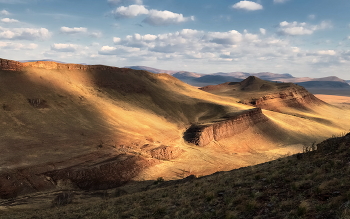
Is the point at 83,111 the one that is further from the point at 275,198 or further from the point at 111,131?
the point at 275,198

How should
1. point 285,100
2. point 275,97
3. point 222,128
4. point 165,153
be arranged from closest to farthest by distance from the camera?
point 165,153 < point 222,128 < point 275,97 < point 285,100

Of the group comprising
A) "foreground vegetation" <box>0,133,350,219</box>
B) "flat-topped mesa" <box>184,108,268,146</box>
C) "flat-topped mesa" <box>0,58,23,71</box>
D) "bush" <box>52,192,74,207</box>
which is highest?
"flat-topped mesa" <box>0,58,23,71</box>

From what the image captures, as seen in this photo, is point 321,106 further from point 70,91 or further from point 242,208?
point 242,208

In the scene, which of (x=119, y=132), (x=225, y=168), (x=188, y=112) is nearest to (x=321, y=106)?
(x=188, y=112)

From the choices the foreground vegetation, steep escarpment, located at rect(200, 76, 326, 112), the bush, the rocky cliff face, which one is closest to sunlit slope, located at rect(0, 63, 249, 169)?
the bush

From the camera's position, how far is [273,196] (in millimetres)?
10148

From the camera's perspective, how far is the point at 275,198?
9898 mm

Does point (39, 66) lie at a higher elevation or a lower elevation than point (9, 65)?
higher

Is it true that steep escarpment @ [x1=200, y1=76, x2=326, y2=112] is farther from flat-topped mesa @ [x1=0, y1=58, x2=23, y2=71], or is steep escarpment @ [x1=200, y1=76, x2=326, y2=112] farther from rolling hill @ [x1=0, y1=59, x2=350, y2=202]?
flat-topped mesa @ [x1=0, y1=58, x2=23, y2=71]

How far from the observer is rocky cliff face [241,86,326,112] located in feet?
281

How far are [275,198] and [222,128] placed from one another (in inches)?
1563

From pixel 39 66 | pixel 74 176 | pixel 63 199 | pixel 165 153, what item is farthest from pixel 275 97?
pixel 63 199

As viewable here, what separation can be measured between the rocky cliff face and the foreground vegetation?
7169cm

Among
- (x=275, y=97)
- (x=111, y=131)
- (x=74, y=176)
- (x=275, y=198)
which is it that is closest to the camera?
(x=275, y=198)
